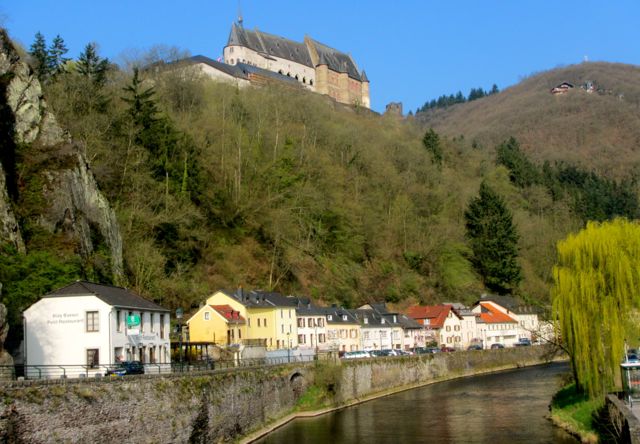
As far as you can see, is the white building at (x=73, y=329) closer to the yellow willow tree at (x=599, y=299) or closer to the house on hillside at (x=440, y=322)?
the yellow willow tree at (x=599, y=299)

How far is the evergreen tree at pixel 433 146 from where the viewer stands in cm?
12344

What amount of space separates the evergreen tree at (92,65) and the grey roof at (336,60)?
92661 mm

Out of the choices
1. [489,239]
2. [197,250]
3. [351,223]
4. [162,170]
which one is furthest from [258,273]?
[489,239]

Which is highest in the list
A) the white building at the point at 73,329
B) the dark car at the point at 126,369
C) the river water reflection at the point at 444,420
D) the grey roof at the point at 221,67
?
the grey roof at the point at 221,67

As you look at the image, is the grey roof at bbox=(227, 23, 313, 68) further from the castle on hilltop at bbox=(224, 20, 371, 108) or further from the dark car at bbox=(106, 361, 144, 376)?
the dark car at bbox=(106, 361, 144, 376)

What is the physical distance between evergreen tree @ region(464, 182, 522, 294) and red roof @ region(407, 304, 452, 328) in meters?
13.9

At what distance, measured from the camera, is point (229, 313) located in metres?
57.3

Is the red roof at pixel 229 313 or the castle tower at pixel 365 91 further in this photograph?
the castle tower at pixel 365 91

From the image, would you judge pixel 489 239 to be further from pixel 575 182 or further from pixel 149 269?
pixel 149 269

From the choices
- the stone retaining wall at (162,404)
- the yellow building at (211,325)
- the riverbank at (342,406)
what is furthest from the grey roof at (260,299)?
the riverbank at (342,406)

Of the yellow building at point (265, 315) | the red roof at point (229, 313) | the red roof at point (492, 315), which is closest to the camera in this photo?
the red roof at point (229, 313)

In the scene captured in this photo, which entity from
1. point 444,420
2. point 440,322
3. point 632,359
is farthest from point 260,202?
point 632,359

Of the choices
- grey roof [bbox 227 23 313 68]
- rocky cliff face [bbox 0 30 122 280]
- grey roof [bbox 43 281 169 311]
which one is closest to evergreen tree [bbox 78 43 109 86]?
rocky cliff face [bbox 0 30 122 280]

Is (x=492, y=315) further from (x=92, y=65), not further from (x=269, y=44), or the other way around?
(x=269, y=44)
